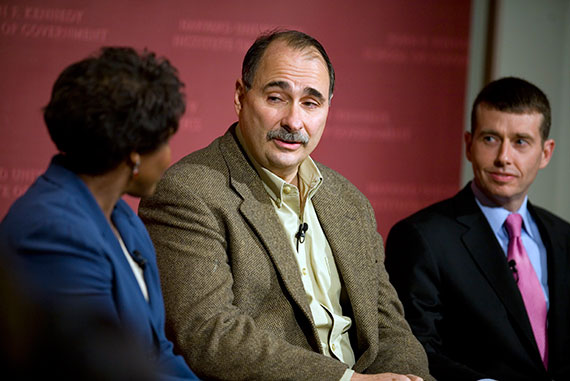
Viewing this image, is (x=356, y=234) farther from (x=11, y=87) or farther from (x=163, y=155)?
(x=11, y=87)

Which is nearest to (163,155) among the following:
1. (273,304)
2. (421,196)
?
(273,304)

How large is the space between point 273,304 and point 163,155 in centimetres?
62

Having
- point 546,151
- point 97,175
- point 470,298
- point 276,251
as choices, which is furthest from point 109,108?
point 546,151

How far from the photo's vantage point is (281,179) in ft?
6.63

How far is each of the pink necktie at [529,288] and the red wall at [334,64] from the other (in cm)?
172

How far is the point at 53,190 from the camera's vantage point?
133 cm

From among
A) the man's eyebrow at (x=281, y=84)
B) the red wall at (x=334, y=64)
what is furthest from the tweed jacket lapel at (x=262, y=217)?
the red wall at (x=334, y=64)

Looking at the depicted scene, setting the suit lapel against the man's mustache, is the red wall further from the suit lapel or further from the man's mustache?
the man's mustache

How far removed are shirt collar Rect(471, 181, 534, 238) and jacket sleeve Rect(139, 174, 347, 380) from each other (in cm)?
104

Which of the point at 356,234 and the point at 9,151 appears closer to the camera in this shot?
the point at 356,234

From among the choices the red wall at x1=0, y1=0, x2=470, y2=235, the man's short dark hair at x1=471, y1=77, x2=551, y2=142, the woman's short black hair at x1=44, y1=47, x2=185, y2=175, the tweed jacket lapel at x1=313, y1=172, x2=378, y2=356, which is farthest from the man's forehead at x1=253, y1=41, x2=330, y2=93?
the red wall at x1=0, y1=0, x2=470, y2=235

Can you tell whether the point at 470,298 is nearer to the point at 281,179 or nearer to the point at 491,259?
the point at 491,259

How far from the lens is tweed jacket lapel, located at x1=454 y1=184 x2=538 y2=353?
2338 millimetres

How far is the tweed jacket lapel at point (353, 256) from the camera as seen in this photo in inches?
79.0
